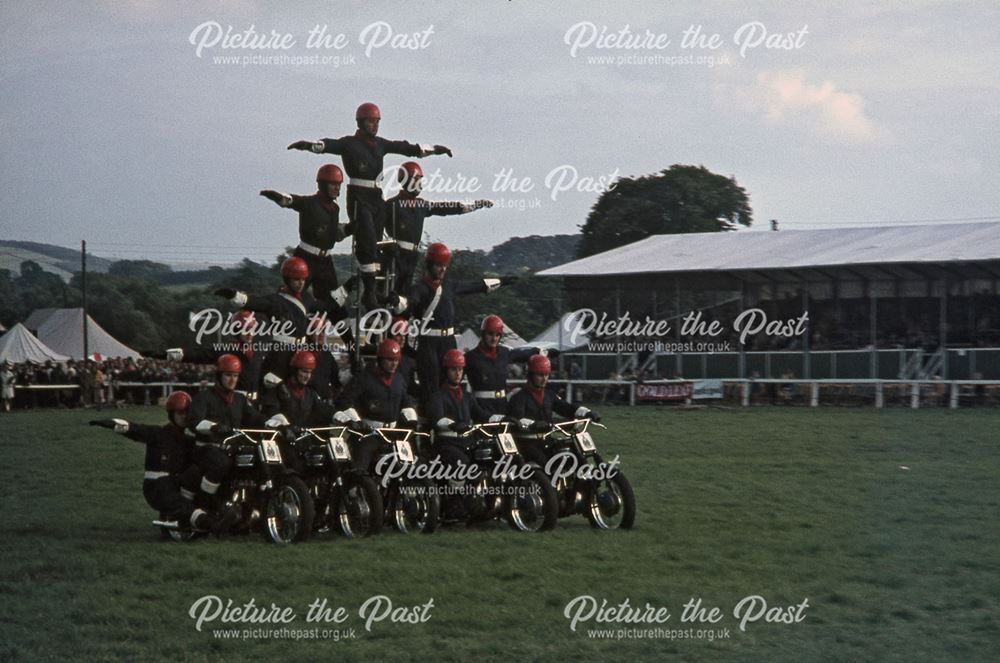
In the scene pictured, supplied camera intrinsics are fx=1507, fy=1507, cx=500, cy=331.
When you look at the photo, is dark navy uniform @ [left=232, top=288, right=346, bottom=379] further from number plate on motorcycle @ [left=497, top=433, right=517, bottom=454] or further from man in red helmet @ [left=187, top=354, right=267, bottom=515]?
number plate on motorcycle @ [left=497, top=433, right=517, bottom=454]

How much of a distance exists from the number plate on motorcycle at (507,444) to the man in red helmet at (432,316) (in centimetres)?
169

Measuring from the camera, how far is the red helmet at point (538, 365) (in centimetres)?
1521

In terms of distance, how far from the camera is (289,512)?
1329 centimetres

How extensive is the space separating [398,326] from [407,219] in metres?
1.50

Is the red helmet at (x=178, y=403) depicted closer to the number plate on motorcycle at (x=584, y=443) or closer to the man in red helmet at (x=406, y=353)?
the man in red helmet at (x=406, y=353)

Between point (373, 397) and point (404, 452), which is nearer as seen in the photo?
point (404, 452)

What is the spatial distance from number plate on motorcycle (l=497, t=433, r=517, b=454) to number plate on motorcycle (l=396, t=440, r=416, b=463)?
2.81ft

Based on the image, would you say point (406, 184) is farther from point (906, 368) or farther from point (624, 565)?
point (906, 368)

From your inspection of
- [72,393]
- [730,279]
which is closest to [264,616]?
[730,279]

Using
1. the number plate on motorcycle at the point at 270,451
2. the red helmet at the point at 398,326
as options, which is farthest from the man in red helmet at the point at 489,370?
the number plate on motorcycle at the point at 270,451

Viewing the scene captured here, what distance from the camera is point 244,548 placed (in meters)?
12.9

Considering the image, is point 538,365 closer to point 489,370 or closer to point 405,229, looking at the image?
point 489,370

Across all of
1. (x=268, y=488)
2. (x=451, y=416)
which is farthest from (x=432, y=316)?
(x=268, y=488)

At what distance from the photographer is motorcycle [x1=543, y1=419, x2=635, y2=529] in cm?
1429
